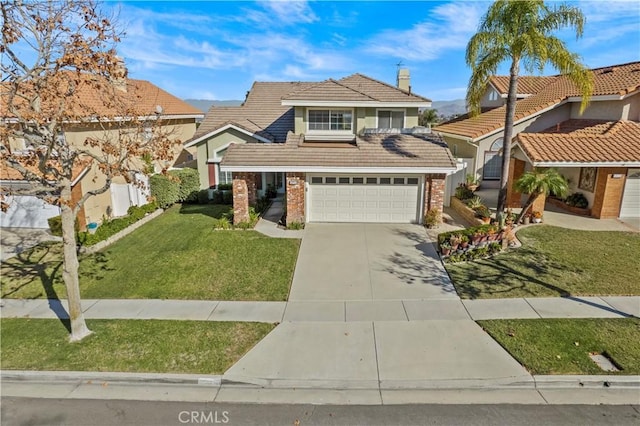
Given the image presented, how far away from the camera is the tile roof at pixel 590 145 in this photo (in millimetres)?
15305

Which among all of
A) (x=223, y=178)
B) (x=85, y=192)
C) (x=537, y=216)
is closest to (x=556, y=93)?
(x=537, y=216)

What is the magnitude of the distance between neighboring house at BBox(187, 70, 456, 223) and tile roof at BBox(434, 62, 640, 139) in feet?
14.6

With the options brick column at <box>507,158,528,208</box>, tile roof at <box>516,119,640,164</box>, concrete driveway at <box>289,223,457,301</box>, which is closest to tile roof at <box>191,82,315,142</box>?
concrete driveway at <box>289,223,457,301</box>

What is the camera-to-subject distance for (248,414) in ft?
21.8

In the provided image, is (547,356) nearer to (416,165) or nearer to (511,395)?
(511,395)

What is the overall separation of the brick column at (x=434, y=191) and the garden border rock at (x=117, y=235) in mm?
12797

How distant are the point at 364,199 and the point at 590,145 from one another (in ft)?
31.6

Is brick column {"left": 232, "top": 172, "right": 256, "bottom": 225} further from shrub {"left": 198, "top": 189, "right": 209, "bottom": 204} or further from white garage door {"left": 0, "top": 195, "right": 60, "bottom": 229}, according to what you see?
white garage door {"left": 0, "top": 195, "right": 60, "bottom": 229}

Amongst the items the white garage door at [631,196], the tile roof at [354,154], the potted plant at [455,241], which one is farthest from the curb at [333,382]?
the white garage door at [631,196]

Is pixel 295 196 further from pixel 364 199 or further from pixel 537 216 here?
pixel 537 216

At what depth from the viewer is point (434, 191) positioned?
1589cm

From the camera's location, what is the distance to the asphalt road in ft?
21.0

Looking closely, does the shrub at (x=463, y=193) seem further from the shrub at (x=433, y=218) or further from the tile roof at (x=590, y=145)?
the shrub at (x=433, y=218)

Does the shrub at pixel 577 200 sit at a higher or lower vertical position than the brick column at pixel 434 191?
lower
